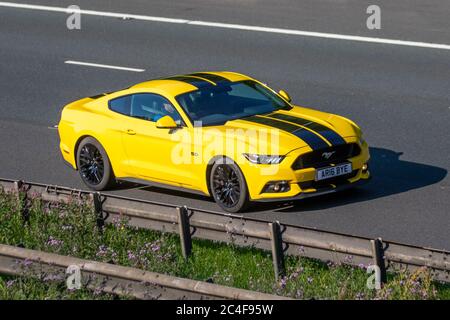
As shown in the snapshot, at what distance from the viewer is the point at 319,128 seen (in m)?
15.7

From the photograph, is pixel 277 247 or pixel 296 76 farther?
pixel 296 76

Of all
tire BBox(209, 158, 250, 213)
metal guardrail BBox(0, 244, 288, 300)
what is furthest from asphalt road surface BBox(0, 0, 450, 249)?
metal guardrail BBox(0, 244, 288, 300)

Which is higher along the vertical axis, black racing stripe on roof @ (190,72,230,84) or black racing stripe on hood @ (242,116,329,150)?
black racing stripe on roof @ (190,72,230,84)

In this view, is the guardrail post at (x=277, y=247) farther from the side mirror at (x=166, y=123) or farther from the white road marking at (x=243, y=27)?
the white road marking at (x=243, y=27)

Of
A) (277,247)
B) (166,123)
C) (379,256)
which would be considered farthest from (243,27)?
(379,256)

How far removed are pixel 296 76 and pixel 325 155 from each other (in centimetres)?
702

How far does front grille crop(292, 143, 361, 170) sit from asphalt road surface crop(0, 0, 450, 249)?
23.3 inches

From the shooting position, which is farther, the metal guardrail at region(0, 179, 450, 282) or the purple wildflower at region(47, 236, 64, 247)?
the purple wildflower at region(47, 236, 64, 247)

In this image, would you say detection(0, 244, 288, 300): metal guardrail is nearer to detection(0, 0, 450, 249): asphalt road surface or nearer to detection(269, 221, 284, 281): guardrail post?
detection(269, 221, 284, 281): guardrail post

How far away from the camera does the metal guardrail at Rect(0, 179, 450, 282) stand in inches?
474

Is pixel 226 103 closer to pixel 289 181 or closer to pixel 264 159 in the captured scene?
pixel 264 159

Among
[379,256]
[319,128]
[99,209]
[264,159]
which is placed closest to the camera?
[379,256]
